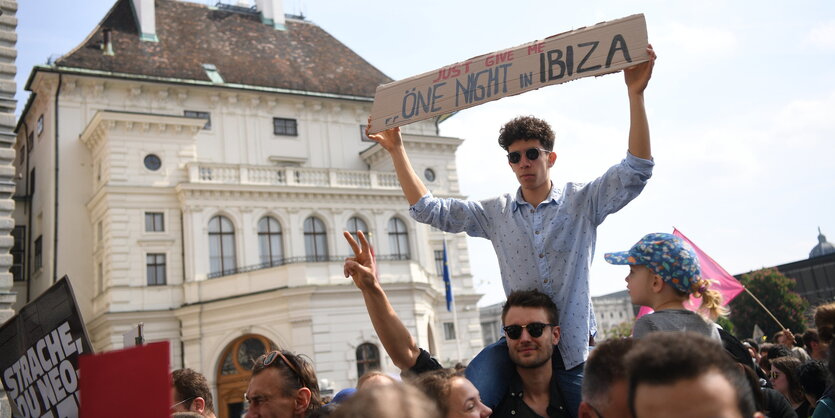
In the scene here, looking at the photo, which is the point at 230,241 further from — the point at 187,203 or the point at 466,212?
the point at 466,212

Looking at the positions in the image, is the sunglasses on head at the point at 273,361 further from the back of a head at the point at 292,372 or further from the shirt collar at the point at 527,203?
the shirt collar at the point at 527,203

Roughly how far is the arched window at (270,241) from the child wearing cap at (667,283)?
98.3 ft

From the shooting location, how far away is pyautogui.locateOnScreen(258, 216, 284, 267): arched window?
33156 millimetres

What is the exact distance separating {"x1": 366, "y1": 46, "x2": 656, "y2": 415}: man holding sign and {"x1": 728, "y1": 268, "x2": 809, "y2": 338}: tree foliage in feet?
177

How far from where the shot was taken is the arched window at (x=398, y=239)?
3566 cm

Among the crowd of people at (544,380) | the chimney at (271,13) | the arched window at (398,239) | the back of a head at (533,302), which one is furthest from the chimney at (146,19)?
the back of a head at (533,302)

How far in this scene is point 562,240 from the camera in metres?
4.17

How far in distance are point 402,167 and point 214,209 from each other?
1141 inches

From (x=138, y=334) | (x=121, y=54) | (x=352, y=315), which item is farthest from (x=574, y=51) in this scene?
(x=121, y=54)

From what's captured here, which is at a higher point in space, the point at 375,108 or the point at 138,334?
the point at 375,108

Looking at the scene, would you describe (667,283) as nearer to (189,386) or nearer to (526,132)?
(526,132)

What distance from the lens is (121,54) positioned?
113 ft

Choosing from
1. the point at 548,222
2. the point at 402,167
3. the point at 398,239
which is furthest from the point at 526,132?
the point at 398,239

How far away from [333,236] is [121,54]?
12.7 metres
